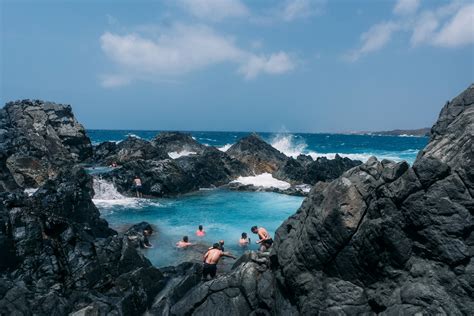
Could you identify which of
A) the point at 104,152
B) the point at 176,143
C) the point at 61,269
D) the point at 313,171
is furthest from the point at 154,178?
the point at 176,143

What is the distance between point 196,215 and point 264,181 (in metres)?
18.1

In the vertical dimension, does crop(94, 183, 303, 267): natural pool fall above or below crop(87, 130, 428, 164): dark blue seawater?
below

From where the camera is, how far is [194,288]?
12.7m

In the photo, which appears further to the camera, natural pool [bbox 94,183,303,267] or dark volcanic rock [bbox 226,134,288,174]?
dark volcanic rock [bbox 226,134,288,174]

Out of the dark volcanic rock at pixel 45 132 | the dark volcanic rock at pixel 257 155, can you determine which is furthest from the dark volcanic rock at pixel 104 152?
the dark volcanic rock at pixel 257 155

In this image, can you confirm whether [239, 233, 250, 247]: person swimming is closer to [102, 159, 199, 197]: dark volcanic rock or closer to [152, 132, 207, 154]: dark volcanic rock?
[102, 159, 199, 197]: dark volcanic rock

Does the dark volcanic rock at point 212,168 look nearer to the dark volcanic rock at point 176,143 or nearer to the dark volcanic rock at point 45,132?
the dark volcanic rock at point 45,132

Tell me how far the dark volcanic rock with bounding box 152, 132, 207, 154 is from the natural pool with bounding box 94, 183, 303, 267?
2419 centimetres

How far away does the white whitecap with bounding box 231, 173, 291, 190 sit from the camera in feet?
141

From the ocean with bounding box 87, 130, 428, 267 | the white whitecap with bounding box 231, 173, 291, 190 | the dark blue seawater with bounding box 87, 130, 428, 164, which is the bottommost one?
the ocean with bounding box 87, 130, 428, 267

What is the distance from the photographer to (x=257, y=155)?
52312mm

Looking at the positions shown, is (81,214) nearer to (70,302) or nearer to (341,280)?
(70,302)

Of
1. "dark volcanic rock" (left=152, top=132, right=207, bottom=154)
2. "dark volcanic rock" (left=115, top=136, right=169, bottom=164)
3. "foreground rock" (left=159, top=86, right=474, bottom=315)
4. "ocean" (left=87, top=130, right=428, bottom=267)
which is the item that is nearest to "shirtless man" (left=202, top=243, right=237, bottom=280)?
"foreground rock" (left=159, top=86, right=474, bottom=315)

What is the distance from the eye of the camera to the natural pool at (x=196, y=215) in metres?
21.4
